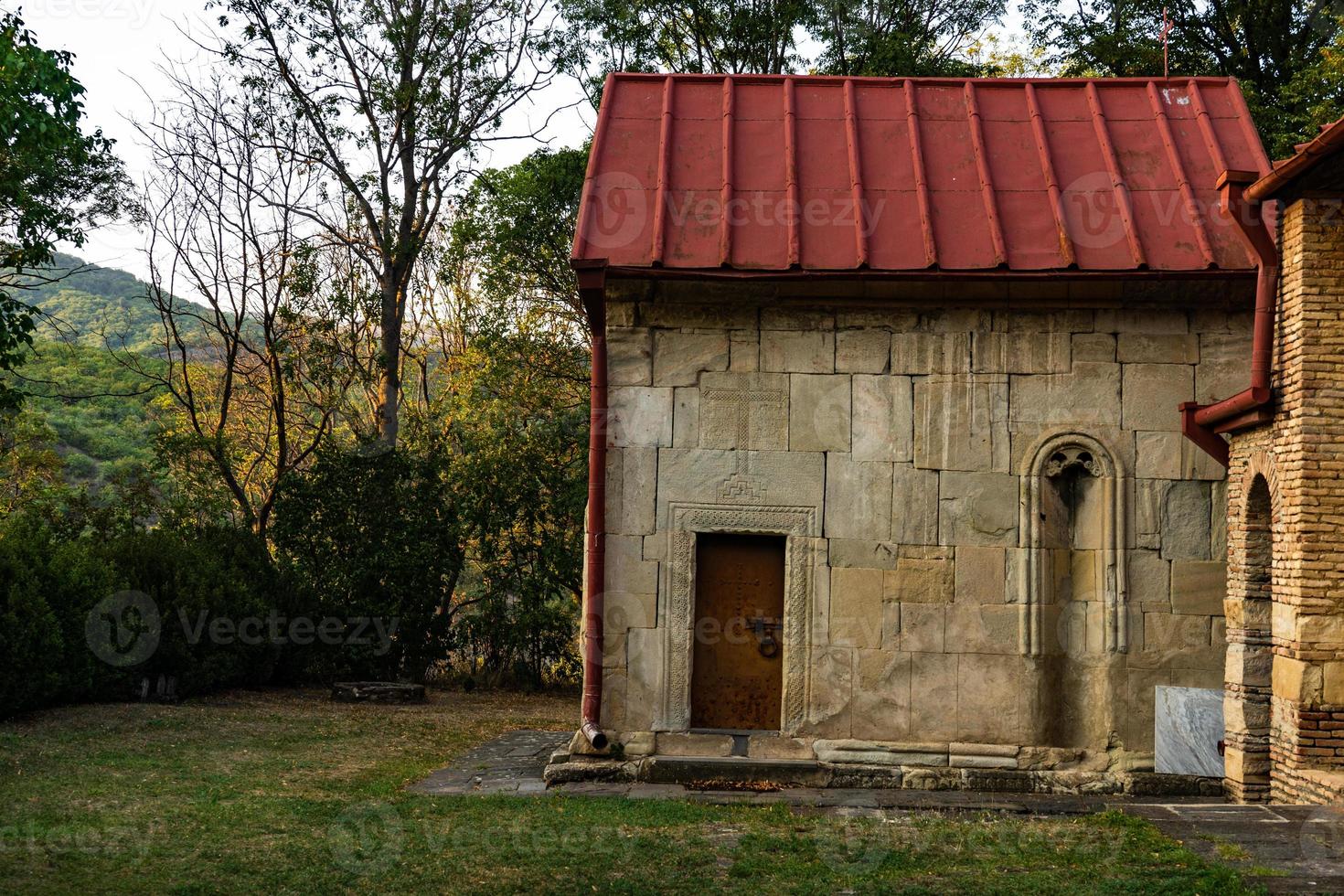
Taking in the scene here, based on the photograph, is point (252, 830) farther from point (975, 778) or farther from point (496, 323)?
point (496, 323)

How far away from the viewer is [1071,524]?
900cm

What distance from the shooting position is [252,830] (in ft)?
22.0

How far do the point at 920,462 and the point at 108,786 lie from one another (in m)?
6.35

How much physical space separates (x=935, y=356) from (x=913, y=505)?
47.5 inches

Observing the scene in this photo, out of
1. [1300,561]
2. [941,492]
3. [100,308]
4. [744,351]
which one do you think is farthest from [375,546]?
[100,308]

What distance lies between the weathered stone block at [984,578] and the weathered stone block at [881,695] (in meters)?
0.69

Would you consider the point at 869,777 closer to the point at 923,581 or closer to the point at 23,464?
the point at 923,581

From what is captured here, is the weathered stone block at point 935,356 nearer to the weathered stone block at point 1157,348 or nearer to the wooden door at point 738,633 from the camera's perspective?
the weathered stone block at point 1157,348

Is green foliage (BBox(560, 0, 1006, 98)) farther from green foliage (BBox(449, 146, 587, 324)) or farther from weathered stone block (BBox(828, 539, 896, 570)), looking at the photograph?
weathered stone block (BBox(828, 539, 896, 570))

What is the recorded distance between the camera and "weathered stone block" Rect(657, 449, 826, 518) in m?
8.94

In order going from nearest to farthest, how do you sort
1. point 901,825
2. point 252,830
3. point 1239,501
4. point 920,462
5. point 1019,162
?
1. point 252,830
2. point 901,825
3. point 1239,501
4. point 920,462
5. point 1019,162

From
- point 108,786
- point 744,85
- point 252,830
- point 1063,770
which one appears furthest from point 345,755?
point 744,85

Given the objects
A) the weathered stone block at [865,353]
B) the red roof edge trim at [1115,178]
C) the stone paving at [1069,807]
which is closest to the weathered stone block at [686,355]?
the weathered stone block at [865,353]

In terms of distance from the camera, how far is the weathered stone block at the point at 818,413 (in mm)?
8984
